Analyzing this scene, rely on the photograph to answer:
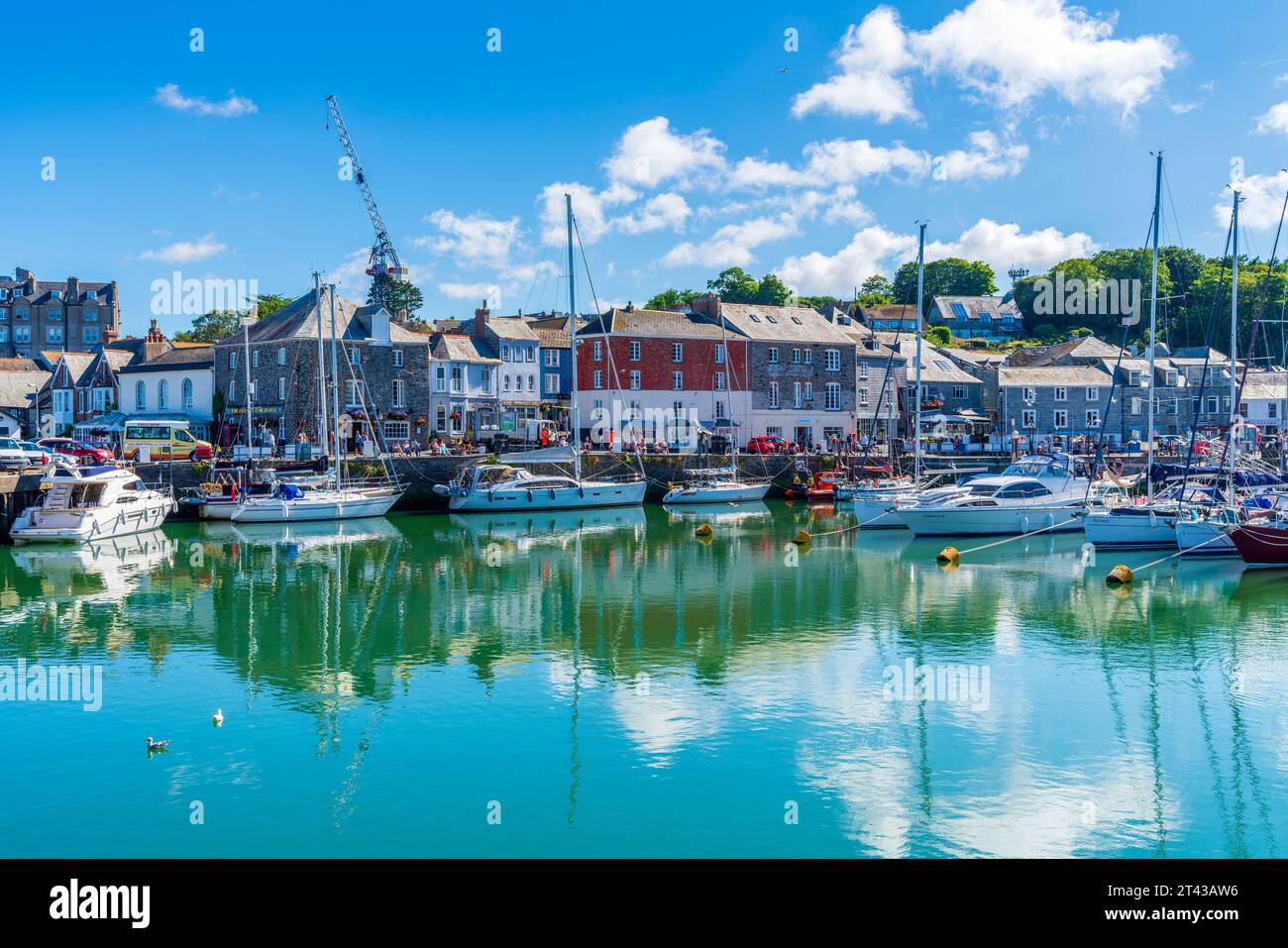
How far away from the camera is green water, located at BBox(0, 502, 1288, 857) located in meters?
16.0

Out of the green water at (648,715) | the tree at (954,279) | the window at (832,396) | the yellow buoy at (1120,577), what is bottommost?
the green water at (648,715)

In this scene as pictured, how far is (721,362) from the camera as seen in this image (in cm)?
8038

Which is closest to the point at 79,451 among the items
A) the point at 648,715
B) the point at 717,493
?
the point at 717,493

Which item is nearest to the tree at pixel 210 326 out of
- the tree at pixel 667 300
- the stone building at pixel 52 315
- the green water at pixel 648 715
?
the stone building at pixel 52 315

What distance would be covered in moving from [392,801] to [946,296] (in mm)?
155076

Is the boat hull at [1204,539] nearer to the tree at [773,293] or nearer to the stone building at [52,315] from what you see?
the tree at [773,293]

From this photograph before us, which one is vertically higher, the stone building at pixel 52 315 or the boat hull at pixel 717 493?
the stone building at pixel 52 315

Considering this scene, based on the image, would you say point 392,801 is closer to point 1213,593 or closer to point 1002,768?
point 1002,768

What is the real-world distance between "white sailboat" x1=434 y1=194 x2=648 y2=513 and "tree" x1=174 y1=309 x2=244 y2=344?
66597mm

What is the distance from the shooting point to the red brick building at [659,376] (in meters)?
77.2

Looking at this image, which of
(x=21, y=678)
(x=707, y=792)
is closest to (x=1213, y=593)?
(x=707, y=792)

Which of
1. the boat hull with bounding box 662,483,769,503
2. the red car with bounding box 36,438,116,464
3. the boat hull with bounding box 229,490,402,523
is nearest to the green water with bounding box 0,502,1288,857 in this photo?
the boat hull with bounding box 229,490,402,523

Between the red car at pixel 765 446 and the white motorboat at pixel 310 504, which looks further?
the red car at pixel 765 446

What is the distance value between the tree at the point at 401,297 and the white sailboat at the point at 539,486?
6109 centimetres
